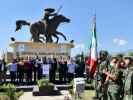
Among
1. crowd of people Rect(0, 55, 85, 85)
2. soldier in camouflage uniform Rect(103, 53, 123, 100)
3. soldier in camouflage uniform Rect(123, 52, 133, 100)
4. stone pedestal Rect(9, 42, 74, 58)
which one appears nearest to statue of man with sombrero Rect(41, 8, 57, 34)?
stone pedestal Rect(9, 42, 74, 58)

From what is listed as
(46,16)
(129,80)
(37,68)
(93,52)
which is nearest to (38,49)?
(46,16)

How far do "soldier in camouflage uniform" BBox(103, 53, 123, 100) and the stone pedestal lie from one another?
79.4 ft

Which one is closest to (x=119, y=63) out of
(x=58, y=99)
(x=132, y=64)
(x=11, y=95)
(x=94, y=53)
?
(x=132, y=64)

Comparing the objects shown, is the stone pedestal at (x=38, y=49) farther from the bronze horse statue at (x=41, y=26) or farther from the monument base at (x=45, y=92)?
the monument base at (x=45, y=92)

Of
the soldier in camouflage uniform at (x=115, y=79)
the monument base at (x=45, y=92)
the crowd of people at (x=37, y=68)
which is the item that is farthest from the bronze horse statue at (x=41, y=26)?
the soldier in camouflage uniform at (x=115, y=79)

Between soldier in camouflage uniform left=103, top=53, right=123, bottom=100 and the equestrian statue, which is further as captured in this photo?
the equestrian statue

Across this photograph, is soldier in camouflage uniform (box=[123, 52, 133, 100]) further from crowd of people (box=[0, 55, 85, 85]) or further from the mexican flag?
crowd of people (box=[0, 55, 85, 85])

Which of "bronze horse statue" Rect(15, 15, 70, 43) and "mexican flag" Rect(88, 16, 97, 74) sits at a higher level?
"bronze horse statue" Rect(15, 15, 70, 43)

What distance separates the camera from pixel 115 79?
777 centimetres

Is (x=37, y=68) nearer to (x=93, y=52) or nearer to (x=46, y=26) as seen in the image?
(x=93, y=52)

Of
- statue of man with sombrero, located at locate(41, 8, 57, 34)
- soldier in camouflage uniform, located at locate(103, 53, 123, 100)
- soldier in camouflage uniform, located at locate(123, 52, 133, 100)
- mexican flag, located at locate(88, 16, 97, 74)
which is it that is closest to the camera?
soldier in camouflage uniform, located at locate(123, 52, 133, 100)

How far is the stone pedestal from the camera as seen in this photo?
32047 millimetres

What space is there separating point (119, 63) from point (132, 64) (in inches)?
60.2

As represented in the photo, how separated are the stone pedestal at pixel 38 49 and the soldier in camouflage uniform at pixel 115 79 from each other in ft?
79.4
